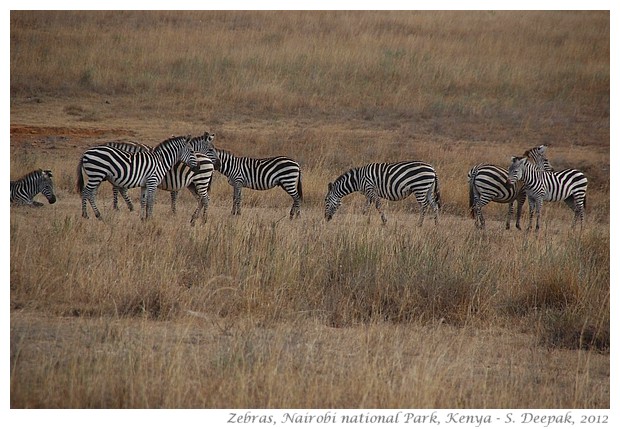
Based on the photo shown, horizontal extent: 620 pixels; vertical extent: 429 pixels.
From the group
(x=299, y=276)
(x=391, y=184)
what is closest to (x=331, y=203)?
(x=391, y=184)

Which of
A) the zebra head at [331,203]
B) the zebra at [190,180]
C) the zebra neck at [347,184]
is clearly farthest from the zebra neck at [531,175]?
the zebra at [190,180]

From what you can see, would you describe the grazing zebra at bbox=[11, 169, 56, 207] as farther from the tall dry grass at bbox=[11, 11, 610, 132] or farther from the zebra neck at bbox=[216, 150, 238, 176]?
the tall dry grass at bbox=[11, 11, 610, 132]

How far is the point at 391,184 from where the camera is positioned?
12539 millimetres

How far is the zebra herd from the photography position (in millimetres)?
11414

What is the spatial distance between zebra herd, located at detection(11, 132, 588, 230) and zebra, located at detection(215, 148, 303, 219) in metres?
0.02

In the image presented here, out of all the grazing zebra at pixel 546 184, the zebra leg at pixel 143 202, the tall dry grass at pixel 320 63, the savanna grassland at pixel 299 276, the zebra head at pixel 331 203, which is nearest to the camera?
the savanna grassland at pixel 299 276

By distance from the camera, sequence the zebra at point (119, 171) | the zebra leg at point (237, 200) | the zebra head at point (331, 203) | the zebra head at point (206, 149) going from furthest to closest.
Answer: the zebra head at point (206, 149)
the zebra head at point (331, 203)
the zebra leg at point (237, 200)
the zebra at point (119, 171)

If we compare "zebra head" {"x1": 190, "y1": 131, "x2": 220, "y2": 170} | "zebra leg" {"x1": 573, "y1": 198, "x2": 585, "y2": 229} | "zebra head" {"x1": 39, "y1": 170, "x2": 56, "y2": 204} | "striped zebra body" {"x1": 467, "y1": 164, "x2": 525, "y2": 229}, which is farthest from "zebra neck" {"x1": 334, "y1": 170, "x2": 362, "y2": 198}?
"zebra head" {"x1": 39, "y1": 170, "x2": 56, "y2": 204}

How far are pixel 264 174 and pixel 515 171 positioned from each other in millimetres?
3923

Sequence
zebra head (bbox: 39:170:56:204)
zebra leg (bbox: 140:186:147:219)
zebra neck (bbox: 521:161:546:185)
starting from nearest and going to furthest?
zebra leg (bbox: 140:186:147:219)
zebra head (bbox: 39:170:56:204)
zebra neck (bbox: 521:161:546:185)

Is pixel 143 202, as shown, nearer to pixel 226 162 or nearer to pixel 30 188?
pixel 30 188

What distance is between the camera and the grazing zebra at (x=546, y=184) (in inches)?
469

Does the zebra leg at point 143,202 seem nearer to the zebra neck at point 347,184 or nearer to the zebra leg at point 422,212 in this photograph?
the zebra neck at point 347,184

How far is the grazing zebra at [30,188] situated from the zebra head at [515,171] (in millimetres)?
6736
